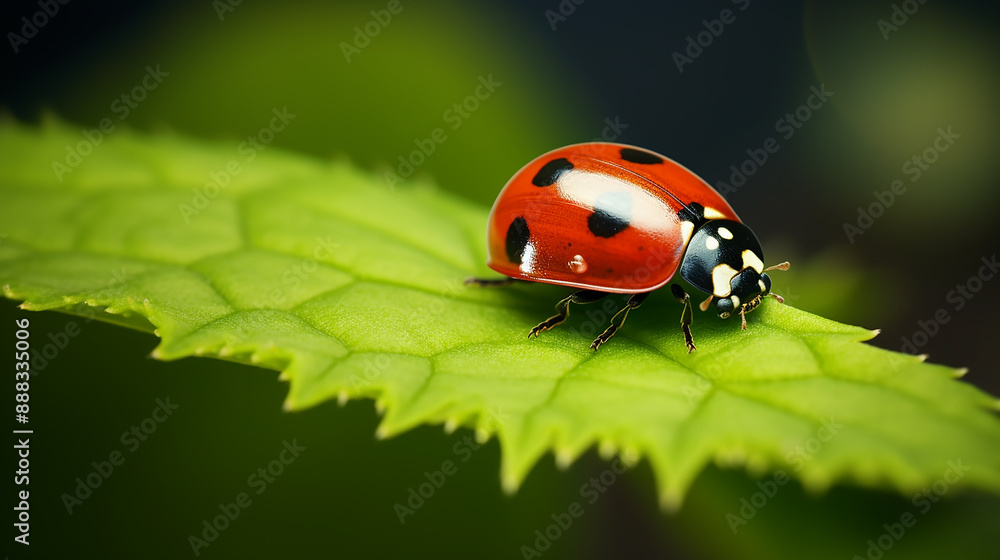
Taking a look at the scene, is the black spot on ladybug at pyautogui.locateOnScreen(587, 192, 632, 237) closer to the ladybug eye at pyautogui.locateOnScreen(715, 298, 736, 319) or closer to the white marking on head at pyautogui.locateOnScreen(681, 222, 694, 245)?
the white marking on head at pyautogui.locateOnScreen(681, 222, 694, 245)

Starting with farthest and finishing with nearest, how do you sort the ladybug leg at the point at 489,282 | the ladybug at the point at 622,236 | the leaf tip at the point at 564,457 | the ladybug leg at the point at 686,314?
the ladybug leg at the point at 489,282 → the ladybug at the point at 622,236 → the ladybug leg at the point at 686,314 → the leaf tip at the point at 564,457

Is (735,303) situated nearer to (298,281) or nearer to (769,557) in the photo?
(769,557)

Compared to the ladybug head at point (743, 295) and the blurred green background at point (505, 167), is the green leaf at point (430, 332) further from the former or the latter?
the blurred green background at point (505, 167)

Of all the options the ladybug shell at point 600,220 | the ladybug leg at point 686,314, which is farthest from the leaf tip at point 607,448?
the ladybug shell at point 600,220

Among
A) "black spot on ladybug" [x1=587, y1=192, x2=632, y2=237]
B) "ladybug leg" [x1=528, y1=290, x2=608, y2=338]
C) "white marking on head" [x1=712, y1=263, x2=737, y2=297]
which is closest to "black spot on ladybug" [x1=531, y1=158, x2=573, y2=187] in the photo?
"black spot on ladybug" [x1=587, y1=192, x2=632, y2=237]

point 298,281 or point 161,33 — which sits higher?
point 298,281

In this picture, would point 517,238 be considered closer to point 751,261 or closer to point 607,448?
point 751,261

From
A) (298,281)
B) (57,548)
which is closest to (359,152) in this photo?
(298,281)
